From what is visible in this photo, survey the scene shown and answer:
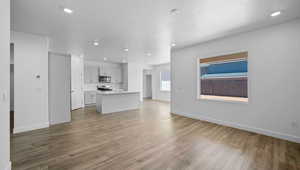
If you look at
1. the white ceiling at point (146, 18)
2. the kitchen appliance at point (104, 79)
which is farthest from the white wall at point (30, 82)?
the kitchen appliance at point (104, 79)

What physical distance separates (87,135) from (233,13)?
412 cm

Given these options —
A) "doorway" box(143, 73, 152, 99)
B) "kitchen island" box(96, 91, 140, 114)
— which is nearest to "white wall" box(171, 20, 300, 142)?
"kitchen island" box(96, 91, 140, 114)

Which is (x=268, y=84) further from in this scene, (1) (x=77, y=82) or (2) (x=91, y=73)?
(2) (x=91, y=73)

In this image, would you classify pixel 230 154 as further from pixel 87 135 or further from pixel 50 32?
pixel 50 32

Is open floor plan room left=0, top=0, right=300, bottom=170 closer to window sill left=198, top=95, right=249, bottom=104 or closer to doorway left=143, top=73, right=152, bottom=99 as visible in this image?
window sill left=198, top=95, right=249, bottom=104

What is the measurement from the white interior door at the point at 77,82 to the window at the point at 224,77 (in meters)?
5.77

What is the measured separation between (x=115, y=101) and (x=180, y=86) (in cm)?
291

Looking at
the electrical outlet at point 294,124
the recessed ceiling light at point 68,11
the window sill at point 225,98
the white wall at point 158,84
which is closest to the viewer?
the recessed ceiling light at point 68,11

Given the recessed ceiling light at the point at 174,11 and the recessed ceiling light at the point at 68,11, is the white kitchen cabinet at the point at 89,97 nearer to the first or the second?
the recessed ceiling light at the point at 68,11

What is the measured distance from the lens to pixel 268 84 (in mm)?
3027

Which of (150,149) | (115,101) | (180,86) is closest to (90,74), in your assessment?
(115,101)

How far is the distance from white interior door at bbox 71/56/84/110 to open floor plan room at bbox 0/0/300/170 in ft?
7.91

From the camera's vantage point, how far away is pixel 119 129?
11.5 ft

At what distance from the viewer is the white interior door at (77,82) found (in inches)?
246
